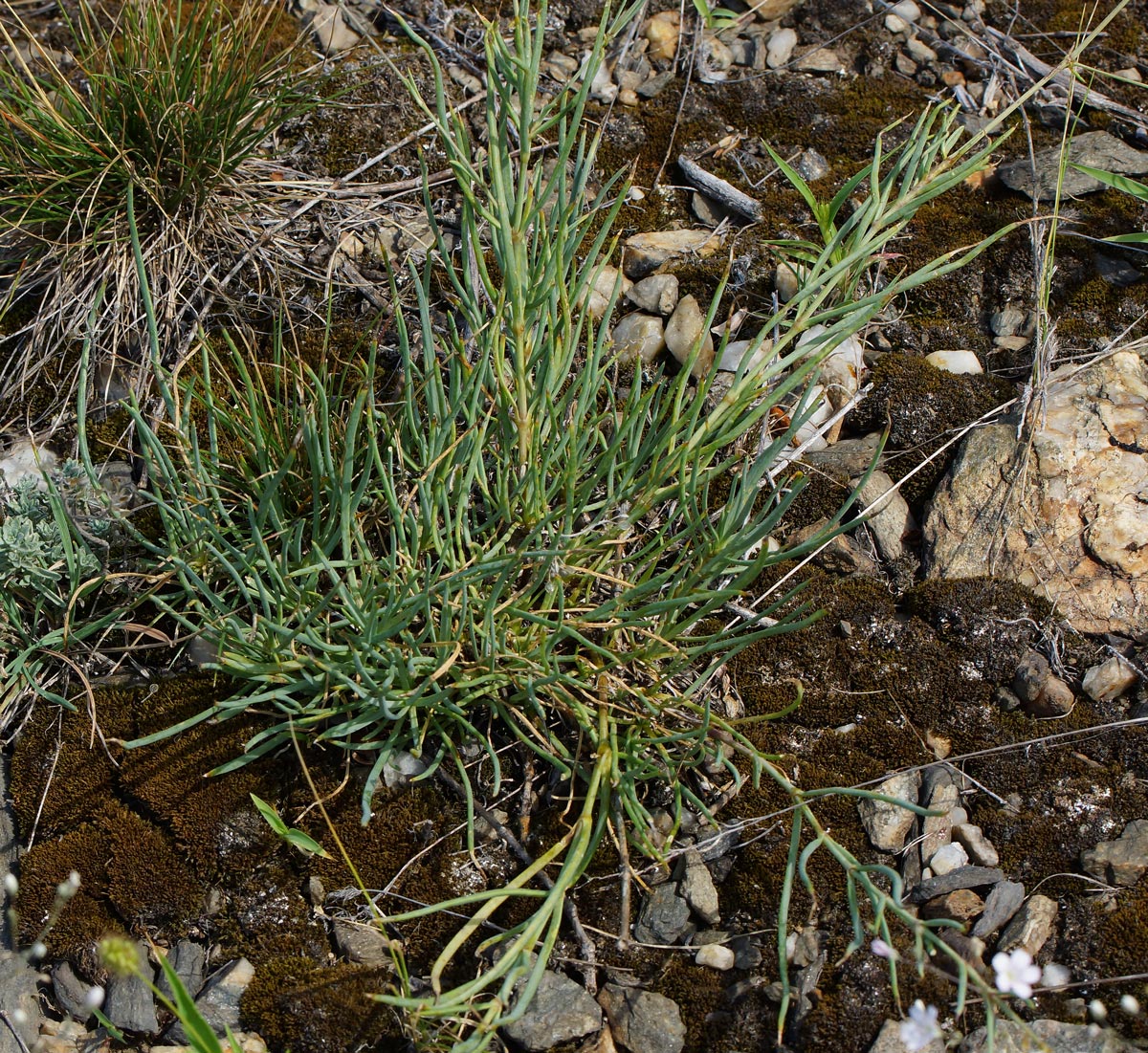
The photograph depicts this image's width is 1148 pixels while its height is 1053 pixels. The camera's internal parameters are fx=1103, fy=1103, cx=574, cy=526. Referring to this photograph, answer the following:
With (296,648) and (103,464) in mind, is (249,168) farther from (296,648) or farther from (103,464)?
(296,648)

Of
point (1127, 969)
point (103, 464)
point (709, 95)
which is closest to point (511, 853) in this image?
point (1127, 969)

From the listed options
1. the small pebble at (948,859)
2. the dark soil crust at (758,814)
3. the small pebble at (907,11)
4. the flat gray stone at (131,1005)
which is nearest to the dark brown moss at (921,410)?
the dark soil crust at (758,814)

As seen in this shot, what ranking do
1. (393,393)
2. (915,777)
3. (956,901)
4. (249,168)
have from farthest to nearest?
(249,168) < (393,393) < (915,777) < (956,901)

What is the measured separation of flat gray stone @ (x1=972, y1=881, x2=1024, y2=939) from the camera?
1881 millimetres

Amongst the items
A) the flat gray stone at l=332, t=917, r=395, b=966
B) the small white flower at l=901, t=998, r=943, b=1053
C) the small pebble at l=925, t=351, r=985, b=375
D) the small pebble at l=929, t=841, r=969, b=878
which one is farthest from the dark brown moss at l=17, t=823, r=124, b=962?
the small pebble at l=925, t=351, r=985, b=375

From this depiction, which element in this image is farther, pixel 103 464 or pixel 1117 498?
pixel 103 464

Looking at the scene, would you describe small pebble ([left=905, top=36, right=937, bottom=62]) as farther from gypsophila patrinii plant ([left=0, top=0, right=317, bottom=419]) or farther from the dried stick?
gypsophila patrinii plant ([left=0, top=0, right=317, bottom=419])

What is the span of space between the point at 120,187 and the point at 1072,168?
8.21ft

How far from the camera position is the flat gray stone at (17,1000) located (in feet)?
6.10

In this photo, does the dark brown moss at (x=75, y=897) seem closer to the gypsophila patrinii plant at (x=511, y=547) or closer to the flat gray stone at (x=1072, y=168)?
the gypsophila patrinii plant at (x=511, y=547)

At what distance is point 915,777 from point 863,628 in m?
0.34

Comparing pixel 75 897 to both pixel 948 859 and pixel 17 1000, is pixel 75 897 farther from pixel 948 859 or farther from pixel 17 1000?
pixel 948 859

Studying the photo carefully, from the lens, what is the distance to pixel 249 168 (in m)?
2.96

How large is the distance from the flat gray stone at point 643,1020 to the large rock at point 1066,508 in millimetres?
1087
